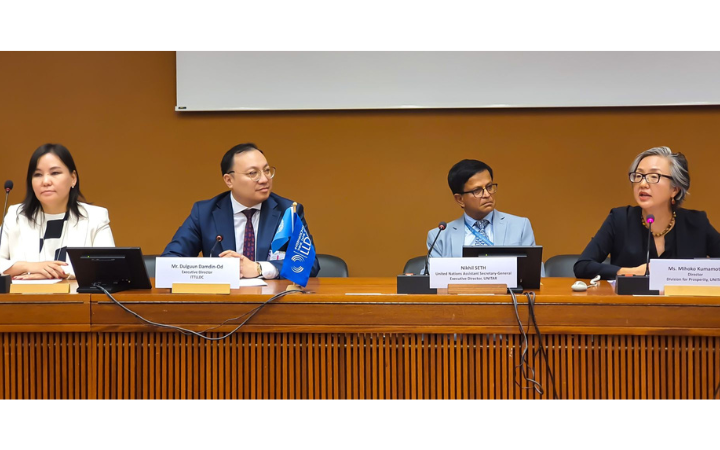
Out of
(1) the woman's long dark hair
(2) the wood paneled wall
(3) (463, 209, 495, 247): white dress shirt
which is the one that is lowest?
(2) the wood paneled wall

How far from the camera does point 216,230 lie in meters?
2.65

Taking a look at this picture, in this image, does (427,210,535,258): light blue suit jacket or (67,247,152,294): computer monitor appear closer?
(67,247,152,294): computer monitor

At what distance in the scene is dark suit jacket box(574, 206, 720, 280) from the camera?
2.42 m

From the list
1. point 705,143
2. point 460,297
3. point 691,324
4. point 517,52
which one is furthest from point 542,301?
point 705,143

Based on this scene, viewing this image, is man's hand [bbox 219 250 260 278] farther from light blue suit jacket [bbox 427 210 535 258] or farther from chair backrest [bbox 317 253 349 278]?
light blue suit jacket [bbox 427 210 535 258]

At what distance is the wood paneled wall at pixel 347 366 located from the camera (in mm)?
1787

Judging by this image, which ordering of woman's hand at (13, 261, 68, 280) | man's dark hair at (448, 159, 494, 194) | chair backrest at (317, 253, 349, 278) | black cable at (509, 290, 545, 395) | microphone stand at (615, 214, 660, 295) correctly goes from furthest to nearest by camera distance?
1. chair backrest at (317, 253, 349, 278)
2. man's dark hair at (448, 159, 494, 194)
3. woman's hand at (13, 261, 68, 280)
4. microphone stand at (615, 214, 660, 295)
5. black cable at (509, 290, 545, 395)

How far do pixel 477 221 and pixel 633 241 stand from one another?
0.70m

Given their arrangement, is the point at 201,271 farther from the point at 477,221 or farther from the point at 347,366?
the point at 477,221

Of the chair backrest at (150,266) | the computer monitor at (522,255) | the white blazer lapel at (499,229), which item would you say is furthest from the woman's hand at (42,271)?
the white blazer lapel at (499,229)

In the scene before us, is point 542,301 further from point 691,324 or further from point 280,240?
point 280,240

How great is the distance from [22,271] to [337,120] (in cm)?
199

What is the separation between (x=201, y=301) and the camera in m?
1.88

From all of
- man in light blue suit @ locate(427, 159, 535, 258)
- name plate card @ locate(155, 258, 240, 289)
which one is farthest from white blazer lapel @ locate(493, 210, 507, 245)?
name plate card @ locate(155, 258, 240, 289)
